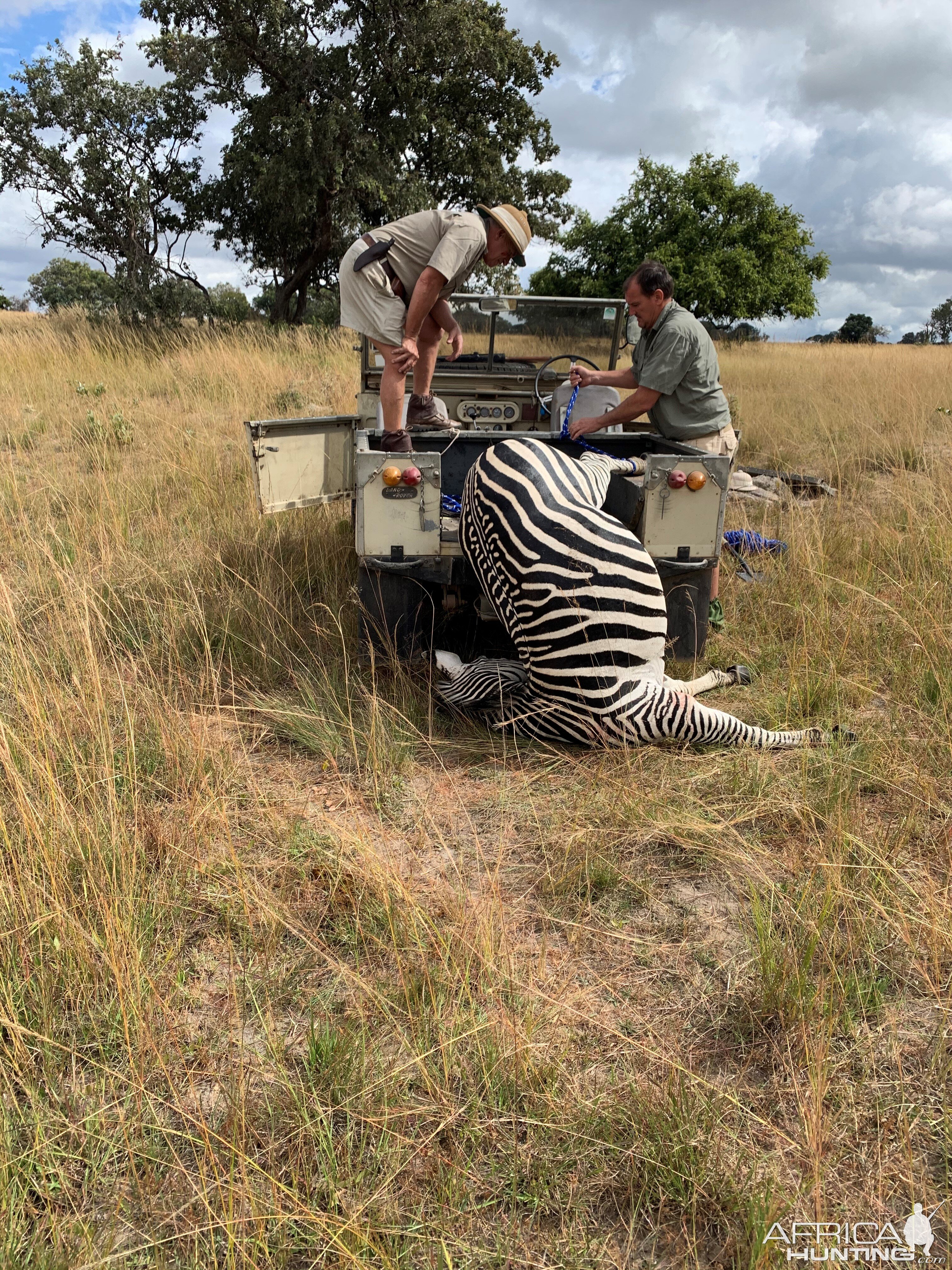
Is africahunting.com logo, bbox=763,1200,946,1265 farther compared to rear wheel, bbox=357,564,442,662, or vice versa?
rear wheel, bbox=357,564,442,662

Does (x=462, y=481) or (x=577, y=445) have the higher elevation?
(x=577, y=445)

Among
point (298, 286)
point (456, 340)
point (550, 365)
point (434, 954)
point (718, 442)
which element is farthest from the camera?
point (298, 286)

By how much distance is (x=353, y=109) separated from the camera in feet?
49.6

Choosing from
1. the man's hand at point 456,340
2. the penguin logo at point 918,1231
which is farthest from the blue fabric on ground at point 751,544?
the penguin logo at point 918,1231

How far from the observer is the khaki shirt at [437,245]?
429cm

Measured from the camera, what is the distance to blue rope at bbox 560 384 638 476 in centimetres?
399

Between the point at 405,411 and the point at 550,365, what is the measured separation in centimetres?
172

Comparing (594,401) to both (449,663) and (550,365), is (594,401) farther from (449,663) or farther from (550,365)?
(449,663)

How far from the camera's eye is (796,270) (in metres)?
31.7

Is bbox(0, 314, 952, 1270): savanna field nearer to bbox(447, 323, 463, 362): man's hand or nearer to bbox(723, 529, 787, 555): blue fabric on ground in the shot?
bbox(723, 529, 787, 555): blue fabric on ground

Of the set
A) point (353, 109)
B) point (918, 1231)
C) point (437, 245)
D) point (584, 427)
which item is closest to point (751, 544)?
point (584, 427)

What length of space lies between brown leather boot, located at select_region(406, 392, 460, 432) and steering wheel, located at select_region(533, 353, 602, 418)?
100 cm

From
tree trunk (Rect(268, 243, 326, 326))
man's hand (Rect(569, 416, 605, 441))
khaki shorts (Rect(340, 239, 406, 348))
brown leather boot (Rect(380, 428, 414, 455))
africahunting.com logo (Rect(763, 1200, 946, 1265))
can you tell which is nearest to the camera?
africahunting.com logo (Rect(763, 1200, 946, 1265))

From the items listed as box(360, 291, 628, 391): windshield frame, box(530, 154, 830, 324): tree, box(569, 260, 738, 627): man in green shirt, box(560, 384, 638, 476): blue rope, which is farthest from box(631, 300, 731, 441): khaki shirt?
box(530, 154, 830, 324): tree
